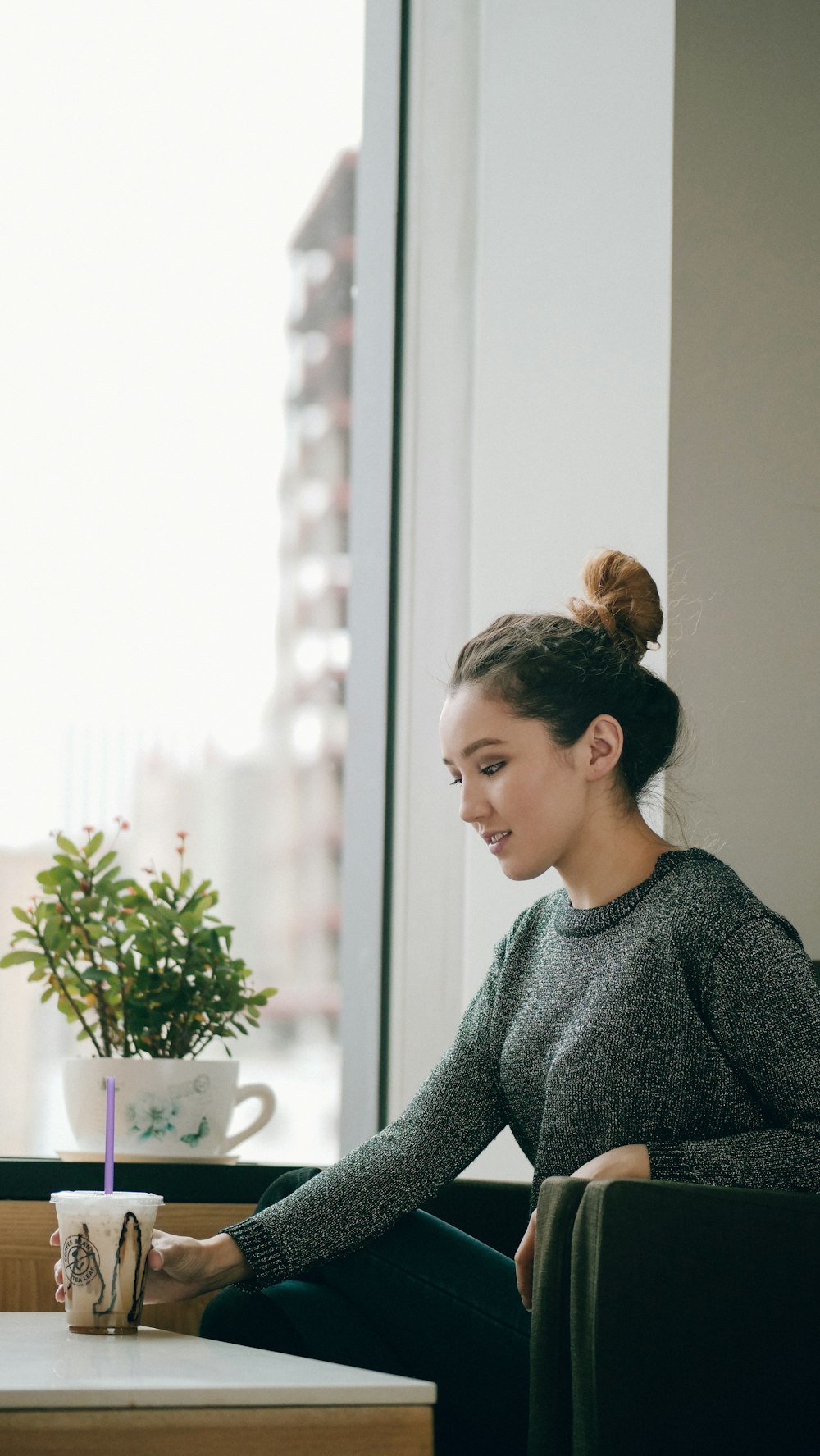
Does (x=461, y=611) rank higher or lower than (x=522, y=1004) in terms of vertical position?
higher

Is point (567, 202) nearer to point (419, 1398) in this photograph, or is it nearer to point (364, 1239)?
point (364, 1239)

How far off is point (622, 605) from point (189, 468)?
1.01 meters

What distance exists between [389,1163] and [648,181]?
4.11 feet

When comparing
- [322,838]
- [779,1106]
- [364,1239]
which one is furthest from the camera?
[322,838]

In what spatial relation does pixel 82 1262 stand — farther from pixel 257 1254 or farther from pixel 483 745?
pixel 483 745

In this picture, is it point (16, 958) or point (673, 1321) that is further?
point (16, 958)

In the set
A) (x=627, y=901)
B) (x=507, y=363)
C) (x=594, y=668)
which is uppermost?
(x=507, y=363)

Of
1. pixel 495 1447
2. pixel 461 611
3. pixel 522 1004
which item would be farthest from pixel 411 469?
pixel 495 1447

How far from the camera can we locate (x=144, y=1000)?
66.9 inches

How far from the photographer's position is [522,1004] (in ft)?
4.66

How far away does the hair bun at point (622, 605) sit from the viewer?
4.73 feet

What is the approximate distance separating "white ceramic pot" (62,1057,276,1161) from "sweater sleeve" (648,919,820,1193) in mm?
684

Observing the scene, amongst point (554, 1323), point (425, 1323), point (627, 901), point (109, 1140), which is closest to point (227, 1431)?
point (554, 1323)

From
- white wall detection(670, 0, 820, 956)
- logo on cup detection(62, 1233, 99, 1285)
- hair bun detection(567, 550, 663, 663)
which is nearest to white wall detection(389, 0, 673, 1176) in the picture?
white wall detection(670, 0, 820, 956)
